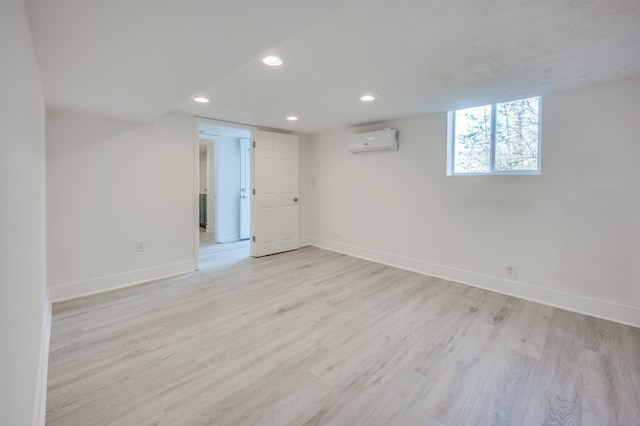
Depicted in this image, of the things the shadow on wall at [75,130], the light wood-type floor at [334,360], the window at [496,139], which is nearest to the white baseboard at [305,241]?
the light wood-type floor at [334,360]

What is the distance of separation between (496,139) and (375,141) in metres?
1.52

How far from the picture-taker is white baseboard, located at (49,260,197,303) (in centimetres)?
294

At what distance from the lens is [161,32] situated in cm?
136

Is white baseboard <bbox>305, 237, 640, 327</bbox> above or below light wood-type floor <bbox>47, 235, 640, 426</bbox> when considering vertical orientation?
above

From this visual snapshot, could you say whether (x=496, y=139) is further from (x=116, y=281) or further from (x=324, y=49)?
(x=116, y=281)

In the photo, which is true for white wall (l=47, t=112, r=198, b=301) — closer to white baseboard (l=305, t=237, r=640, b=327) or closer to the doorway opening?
the doorway opening

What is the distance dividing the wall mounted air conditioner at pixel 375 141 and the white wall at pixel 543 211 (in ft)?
0.49

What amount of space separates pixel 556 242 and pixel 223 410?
10.8 feet

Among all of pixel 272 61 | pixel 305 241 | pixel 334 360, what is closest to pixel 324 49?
pixel 272 61

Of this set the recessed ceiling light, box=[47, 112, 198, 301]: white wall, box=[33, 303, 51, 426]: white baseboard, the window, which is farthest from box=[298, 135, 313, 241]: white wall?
box=[33, 303, 51, 426]: white baseboard

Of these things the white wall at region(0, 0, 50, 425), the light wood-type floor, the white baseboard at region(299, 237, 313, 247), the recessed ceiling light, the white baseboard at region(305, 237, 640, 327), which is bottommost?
the light wood-type floor

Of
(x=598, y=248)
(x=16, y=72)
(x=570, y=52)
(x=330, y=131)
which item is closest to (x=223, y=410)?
(x=16, y=72)

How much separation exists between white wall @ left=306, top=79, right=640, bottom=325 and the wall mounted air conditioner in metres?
0.15

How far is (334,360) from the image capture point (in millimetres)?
1986
